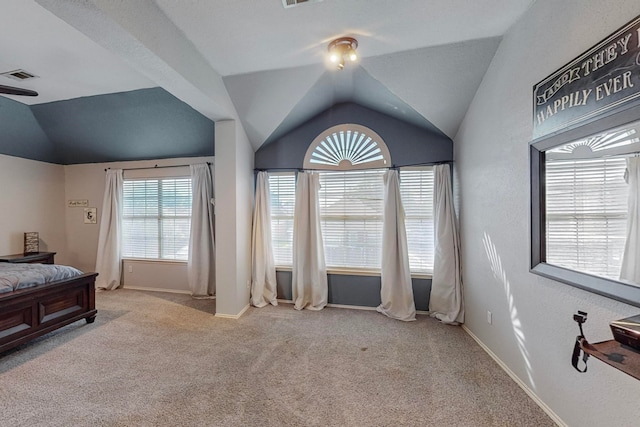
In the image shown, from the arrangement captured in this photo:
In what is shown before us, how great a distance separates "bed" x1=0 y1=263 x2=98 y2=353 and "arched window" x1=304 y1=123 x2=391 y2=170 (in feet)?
10.3

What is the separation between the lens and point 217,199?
333cm

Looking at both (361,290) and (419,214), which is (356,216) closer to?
(419,214)

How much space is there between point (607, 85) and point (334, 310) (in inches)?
128

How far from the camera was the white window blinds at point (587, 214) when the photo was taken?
1.32 m

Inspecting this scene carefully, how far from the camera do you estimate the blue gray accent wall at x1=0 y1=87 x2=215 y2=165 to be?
11.7 feet

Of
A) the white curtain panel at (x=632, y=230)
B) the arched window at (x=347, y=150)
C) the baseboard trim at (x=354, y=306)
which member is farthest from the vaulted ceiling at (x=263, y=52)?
the baseboard trim at (x=354, y=306)

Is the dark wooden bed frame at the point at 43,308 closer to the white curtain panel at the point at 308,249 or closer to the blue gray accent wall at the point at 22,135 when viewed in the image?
the white curtain panel at the point at 308,249

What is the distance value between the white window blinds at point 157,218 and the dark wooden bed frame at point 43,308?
135cm

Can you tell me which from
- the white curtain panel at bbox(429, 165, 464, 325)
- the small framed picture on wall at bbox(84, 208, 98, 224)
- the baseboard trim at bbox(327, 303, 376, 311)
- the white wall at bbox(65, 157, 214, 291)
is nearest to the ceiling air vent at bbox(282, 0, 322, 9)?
the white curtain panel at bbox(429, 165, 464, 325)

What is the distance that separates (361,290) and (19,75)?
4765 mm

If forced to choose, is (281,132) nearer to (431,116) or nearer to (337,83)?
(337,83)

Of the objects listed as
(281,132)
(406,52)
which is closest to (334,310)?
(281,132)

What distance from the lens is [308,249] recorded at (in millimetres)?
3682

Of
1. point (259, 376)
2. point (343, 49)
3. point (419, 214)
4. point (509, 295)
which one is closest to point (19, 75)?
point (343, 49)
